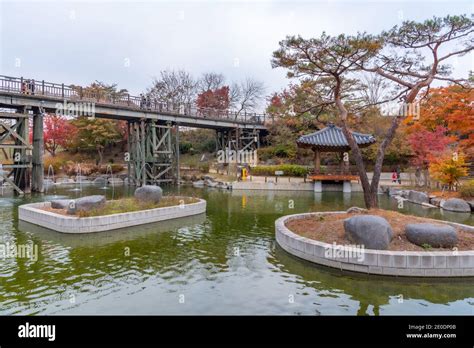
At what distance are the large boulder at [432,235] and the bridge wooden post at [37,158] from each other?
67.2 ft

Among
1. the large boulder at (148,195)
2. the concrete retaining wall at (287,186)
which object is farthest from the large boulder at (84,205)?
the concrete retaining wall at (287,186)

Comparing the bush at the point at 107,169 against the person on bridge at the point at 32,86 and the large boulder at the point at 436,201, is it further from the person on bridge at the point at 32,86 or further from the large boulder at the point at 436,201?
the large boulder at the point at 436,201

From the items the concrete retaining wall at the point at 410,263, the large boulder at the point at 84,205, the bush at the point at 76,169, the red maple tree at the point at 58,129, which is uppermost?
the red maple tree at the point at 58,129

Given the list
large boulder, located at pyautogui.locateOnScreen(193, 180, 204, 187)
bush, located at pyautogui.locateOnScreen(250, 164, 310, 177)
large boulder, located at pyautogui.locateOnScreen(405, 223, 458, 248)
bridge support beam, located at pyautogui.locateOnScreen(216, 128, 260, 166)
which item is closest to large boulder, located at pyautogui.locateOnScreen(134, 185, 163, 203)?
large boulder, located at pyautogui.locateOnScreen(405, 223, 458, 248)

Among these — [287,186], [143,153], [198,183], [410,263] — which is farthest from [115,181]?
[410,263]

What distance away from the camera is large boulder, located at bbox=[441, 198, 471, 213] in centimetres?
1510

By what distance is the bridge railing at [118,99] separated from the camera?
778 inches

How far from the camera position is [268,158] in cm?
3350

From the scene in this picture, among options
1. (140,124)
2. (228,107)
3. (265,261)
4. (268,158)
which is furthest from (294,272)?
(228,107)

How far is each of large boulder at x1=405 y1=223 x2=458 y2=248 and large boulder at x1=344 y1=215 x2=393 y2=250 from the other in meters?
0.49

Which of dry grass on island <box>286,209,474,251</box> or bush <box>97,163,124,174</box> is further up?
bush <box>97,163,124,174</box>

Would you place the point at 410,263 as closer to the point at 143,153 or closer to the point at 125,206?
the point at 125,206

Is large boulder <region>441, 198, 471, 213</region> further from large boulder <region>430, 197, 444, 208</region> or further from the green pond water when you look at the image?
the green pond water
